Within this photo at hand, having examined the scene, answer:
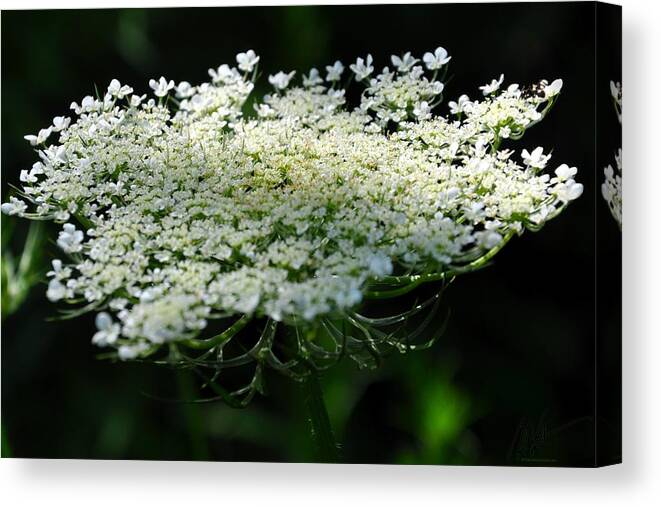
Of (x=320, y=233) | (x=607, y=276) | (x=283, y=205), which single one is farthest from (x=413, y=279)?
(x=607, y=276)

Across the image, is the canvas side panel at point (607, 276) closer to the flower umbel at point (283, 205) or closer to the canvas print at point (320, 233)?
the canvas print at point (320, 233)

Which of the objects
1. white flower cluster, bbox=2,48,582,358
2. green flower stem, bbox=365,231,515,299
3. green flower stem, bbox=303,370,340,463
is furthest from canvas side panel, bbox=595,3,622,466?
green flower stem, bbox=303,370,340,463

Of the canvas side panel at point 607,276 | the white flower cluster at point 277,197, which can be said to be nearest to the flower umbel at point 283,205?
the white flower cluster at point 277,197

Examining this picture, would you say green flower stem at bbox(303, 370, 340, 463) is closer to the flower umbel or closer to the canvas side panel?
the flower umbel

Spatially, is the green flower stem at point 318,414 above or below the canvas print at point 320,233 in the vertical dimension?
below

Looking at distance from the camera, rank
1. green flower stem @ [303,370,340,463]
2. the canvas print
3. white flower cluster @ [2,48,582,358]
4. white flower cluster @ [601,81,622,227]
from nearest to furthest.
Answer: white flower cluster @ [2,48,582,358], the canvas print, green flower stem @ [303,370,340,463], white flower cluster @ [601,81,622,227]

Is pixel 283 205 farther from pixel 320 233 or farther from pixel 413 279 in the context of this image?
pixel 413 279

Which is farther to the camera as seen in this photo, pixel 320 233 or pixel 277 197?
pixel 277 197
